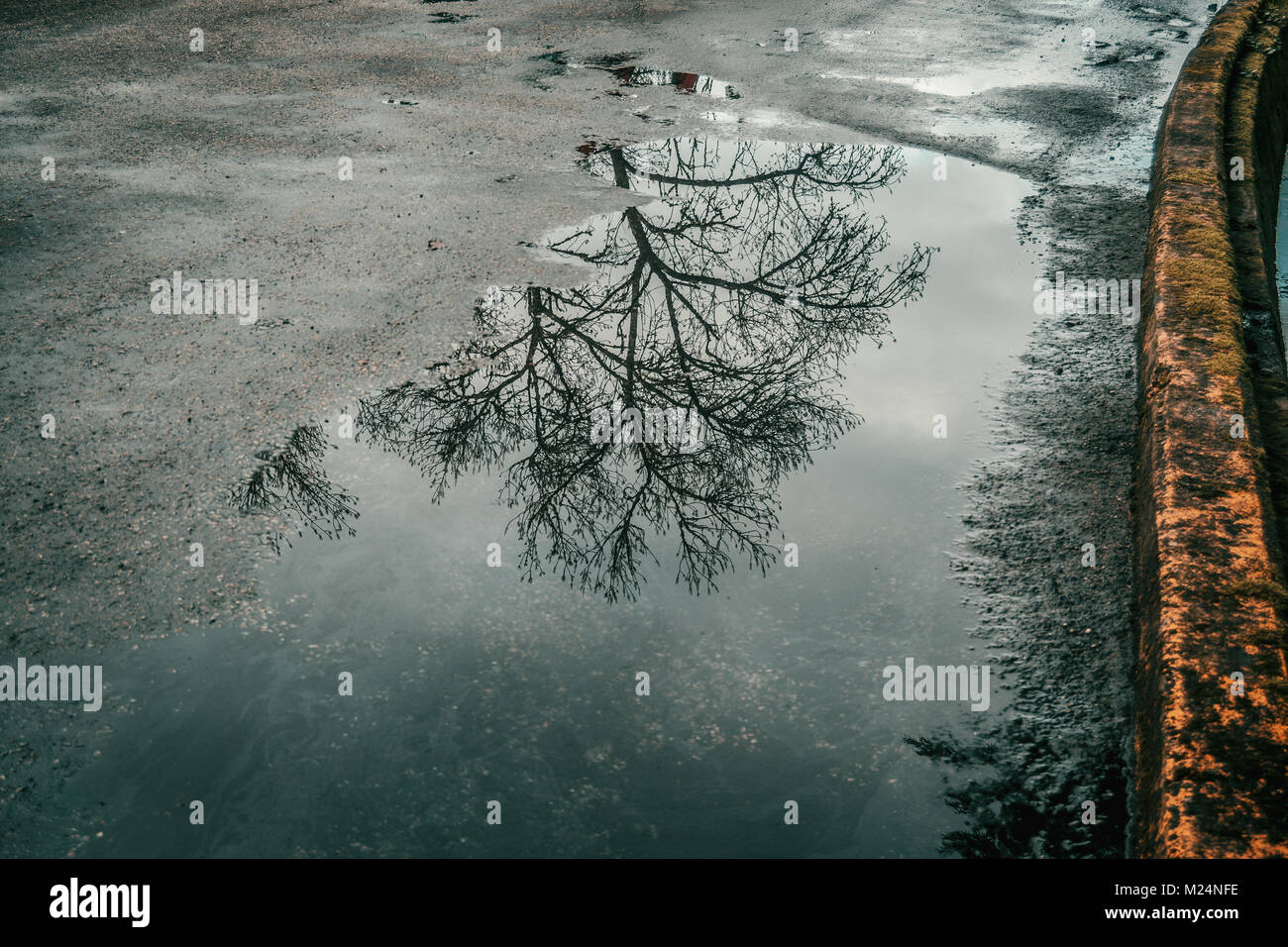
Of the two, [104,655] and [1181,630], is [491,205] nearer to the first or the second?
[104,655]

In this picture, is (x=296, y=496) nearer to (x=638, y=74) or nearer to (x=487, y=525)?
(x=487, y=525)

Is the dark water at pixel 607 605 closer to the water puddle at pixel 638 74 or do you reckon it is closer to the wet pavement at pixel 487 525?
the wet pavement at pixel 487 525

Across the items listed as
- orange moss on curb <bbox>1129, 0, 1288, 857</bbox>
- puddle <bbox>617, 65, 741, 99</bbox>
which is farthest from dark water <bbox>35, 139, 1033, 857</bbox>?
puddle <bbox>617, 65, 741, 99</bbox>

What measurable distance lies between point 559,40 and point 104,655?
7829 mm

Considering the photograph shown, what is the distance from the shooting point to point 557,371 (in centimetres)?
495

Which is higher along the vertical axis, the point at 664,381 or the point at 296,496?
the point at 664,381

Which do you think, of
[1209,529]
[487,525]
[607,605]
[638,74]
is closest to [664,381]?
[487,525]

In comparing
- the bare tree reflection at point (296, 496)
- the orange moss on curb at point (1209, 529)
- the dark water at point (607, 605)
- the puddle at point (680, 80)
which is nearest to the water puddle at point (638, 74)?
the puddle at point (680, 80)

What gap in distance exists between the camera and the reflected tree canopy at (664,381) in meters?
4.05

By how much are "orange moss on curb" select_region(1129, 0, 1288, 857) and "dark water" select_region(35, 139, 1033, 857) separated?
0.56 meters

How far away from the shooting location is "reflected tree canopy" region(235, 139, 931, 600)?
4051mm

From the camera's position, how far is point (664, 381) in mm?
4949

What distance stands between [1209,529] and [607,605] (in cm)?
194
